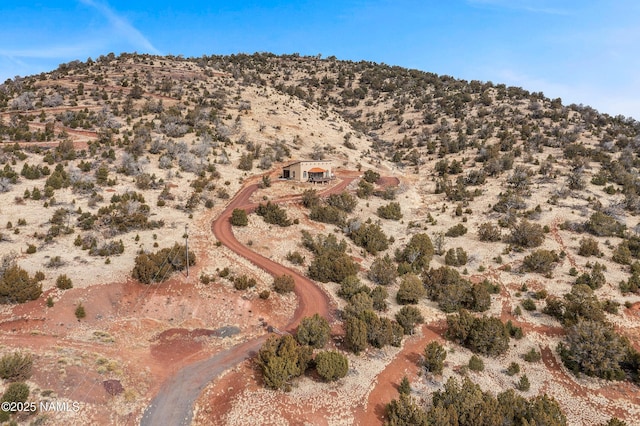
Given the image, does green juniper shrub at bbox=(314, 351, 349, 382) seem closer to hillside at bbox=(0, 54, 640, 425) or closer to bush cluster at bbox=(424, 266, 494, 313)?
hillside at bbox=(0, 54, 640, 425)

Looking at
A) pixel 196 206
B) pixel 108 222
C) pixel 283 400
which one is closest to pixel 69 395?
pixel 283 400

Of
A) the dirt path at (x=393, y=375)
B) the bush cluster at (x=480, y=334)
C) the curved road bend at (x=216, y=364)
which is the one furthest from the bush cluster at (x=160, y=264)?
the bush cluster at (x=480, y=334)

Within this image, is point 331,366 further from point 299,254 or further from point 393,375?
point 299,254

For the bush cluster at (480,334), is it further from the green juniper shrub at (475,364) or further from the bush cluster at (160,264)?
the bush cluster at (160,264)

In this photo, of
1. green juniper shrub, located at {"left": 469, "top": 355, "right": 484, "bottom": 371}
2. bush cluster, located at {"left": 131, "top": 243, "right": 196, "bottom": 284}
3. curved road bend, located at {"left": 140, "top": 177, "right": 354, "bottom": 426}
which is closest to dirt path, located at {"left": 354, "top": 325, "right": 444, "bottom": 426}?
green juniper shrub, located at {"left": 469, "top": 355, "right": 484, "bottom": 371}

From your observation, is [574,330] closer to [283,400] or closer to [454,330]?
[454,330]
